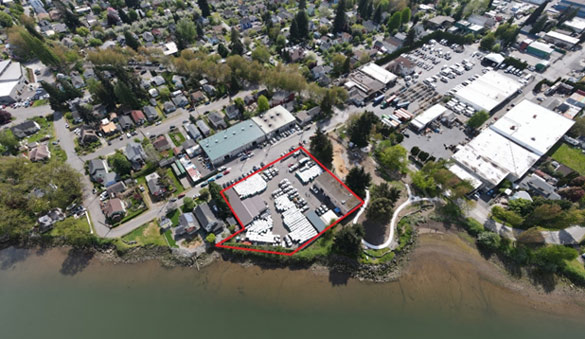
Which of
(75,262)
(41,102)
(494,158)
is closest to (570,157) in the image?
(494,158)

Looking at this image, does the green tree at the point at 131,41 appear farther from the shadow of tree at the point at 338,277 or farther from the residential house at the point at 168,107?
the shadow of tree at the point at 338,277

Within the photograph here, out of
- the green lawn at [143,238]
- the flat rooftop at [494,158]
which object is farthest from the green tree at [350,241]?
the green lawn at [143,238]

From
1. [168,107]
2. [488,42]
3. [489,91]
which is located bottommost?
[168,107]

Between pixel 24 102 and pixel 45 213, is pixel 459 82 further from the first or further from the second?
pixel 24 102

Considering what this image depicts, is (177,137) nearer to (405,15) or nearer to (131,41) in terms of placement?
(131,41)

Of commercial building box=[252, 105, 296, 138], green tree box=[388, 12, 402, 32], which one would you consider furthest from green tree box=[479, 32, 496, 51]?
commercial building box=[252, 105, 296, 138]

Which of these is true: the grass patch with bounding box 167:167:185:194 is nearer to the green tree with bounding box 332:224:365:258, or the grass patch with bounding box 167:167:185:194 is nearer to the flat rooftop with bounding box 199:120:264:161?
the flat rooftop with bounding box 199:120:264:161

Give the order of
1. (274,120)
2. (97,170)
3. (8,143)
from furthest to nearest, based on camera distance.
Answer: (274,120) → (8,143) → (97,170)

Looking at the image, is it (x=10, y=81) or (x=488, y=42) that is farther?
(x=488, y=42)
